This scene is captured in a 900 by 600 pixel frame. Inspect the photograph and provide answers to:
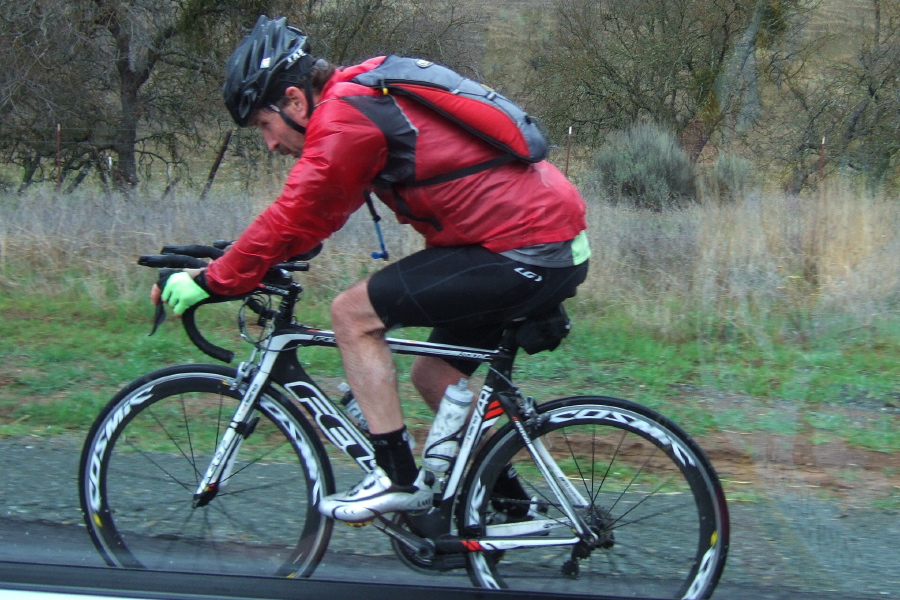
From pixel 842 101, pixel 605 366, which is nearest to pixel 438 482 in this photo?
pixel 605 366

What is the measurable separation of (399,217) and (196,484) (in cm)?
110

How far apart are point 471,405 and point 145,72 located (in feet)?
45.6

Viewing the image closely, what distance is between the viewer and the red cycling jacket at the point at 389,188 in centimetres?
250

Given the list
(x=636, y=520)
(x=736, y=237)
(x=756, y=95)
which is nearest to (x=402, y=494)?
(x=636, y=520)

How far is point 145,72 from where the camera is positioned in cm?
1514

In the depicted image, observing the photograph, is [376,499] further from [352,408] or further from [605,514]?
[605,514]

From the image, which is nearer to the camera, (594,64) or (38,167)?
(38,167)

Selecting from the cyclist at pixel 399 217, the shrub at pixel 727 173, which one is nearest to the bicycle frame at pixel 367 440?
the cyclist at pixel 399 217

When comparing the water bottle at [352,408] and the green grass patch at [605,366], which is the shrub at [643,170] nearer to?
the green grass patch at [605,366]

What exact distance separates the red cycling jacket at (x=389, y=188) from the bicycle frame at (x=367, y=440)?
294mm

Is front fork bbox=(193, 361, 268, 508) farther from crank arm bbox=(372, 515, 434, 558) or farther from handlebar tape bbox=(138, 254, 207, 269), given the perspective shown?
crank arm bbox=(372, 515, 434, 558)

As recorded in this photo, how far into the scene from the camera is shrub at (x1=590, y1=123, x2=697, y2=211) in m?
14.6

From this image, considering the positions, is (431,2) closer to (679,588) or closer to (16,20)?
(16,20)

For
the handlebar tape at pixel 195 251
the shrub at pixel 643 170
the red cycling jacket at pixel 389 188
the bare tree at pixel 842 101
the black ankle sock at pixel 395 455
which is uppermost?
the bare tree at pixel 842 101
